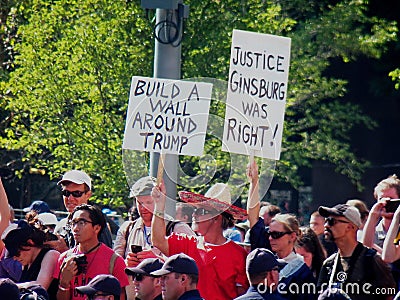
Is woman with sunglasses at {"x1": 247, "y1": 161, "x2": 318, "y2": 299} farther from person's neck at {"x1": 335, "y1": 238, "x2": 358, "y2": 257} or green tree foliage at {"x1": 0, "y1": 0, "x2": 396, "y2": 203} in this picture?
green tree foliage at {"x1": 0, "y1": 0, "x2": 396, "y2": 203}

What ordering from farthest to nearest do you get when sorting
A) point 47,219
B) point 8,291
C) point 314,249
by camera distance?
1. point 47,219
2. point 314,249
3. point 8,291

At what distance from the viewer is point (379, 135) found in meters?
23.7

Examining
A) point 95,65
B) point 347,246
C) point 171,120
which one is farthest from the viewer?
point 95,65

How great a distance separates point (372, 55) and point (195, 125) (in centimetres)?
1134

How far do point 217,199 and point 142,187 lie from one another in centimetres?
63

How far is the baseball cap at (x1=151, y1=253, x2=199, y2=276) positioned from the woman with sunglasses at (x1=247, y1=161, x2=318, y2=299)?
91 centimetres

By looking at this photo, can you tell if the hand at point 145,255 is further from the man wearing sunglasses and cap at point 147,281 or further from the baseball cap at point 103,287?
the baseball cap at point 103,287

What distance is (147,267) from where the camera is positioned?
7.03 meters

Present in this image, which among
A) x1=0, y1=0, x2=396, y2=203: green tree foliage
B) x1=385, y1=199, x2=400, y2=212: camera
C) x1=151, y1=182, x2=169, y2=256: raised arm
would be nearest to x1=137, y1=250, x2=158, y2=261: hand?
x1=151, y1=182, x2=169, y2=256: raised arm

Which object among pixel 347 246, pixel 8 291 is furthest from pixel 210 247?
pixel 8 291

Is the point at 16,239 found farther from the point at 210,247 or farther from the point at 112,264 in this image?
the point at 210,247

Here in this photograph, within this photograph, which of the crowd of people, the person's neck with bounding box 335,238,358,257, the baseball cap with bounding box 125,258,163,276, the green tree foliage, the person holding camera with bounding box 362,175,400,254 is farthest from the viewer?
the green tree foliage

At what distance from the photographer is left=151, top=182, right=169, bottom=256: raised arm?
7520mm

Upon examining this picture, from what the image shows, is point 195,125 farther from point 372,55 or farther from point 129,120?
point 372,55
